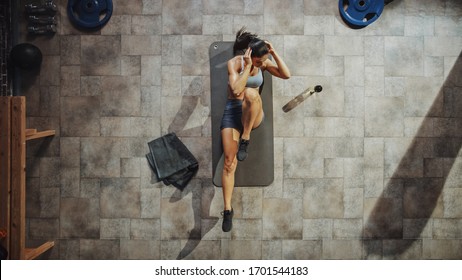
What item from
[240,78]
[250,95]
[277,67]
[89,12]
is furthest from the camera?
[89,12]

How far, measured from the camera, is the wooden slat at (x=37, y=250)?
12.9 feet

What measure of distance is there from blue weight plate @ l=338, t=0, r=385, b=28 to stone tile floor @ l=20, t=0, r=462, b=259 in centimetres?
10

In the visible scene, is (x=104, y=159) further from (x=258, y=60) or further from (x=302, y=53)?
(x=302, y=53)

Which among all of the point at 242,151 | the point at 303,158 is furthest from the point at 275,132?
the point at 242,151


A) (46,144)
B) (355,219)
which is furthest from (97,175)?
(355,219)

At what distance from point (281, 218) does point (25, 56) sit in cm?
369

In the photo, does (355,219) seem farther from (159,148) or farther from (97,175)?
(97,175)

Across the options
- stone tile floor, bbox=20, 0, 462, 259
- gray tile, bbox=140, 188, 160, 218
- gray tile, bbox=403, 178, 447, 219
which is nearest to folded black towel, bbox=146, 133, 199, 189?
stone tile floor, bbox=20, 0, 462, 259

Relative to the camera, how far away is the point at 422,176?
4.66m

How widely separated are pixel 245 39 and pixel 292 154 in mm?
1537

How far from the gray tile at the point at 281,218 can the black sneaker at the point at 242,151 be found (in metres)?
0.74

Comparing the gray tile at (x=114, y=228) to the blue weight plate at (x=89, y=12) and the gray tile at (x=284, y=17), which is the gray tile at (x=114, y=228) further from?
the gray tile at (x=284, y=17)

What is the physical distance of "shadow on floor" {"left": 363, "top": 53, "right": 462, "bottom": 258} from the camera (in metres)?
4.64

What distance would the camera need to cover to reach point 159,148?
4559mm
